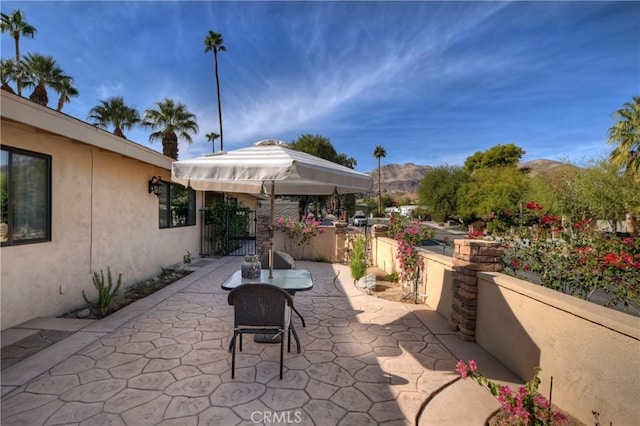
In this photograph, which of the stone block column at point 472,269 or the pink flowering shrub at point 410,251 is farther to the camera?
the pink flowering shrub at point 410,251

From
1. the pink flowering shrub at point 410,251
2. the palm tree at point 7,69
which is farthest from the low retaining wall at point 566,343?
the palm tree at point 7,69

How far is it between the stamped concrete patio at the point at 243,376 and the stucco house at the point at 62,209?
2.18ft

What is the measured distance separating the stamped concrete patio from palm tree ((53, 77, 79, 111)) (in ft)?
57.7

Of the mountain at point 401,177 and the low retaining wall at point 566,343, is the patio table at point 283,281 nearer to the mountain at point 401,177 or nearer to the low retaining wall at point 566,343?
the low retaining wall at point 566,343

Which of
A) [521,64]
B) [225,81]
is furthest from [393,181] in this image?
[521,64]

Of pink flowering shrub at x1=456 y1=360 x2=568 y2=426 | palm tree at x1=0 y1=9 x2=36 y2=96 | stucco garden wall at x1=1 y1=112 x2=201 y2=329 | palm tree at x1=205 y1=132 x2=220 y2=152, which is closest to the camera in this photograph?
pink flowering shrub at x1=456 y1=360 x2=568 y2=426

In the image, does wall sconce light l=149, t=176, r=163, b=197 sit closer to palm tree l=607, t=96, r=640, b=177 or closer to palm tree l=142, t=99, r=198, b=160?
palm tree l=142, t=99, r=198, b=160

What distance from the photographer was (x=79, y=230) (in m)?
4.75

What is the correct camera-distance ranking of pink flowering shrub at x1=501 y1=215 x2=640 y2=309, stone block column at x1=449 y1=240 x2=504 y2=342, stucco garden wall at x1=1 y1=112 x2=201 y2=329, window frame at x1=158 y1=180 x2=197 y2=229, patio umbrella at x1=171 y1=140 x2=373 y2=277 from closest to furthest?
patio umbrella at x1=171 y1=140 x2=373 y2=277
pink flowering shrub at x1=501 y1=215 x2=640 y2=309
stone block column at x1=449 y1=240 x2=504 y2=342
stucco garden wall at x1=1 y1=112 x2=201 y2=329
window frame at x1=158 y1=180 x2=197 y2=229

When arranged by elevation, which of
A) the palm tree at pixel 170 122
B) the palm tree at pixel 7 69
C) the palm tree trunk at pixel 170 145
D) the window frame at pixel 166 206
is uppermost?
the palm tree at pixel 7 69

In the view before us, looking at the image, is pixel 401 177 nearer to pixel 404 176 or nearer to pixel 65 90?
pixel 404 176

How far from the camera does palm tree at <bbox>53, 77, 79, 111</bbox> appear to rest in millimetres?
15587

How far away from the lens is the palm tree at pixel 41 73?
48.2 ft

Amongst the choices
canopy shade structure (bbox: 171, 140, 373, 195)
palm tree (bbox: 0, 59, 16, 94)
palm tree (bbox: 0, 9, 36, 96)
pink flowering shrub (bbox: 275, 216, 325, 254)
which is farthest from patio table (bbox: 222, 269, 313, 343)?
palm tree (bbox: 0, 9, 36, 96)
